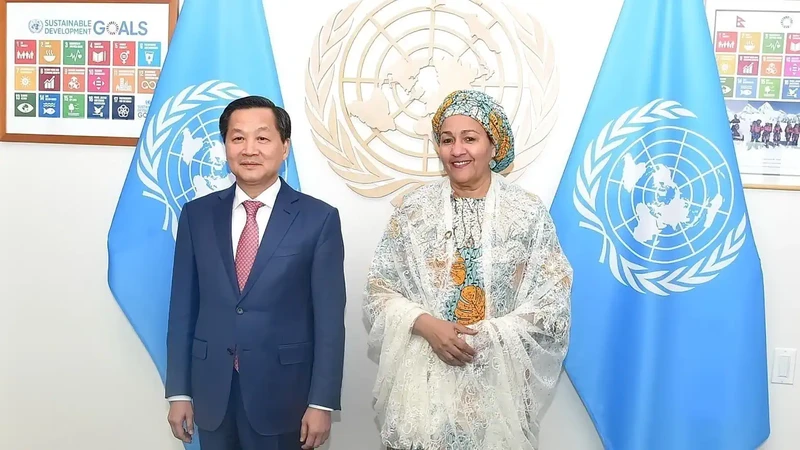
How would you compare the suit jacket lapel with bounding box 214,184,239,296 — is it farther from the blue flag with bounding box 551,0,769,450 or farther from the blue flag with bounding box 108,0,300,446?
the blue flag with bounding box 551,0,769,450

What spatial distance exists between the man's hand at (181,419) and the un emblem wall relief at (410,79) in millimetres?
907

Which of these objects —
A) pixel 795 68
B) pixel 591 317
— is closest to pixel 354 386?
pixel 591 317

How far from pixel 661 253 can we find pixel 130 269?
183 cm

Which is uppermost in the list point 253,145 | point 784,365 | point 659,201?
Result: point 253,145

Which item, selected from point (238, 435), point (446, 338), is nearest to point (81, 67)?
point (238, 435)

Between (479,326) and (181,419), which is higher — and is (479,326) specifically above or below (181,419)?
above

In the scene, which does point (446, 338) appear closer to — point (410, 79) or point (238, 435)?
point (238, 435)

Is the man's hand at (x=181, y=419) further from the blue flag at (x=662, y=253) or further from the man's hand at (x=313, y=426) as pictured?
the blue flag at (x=662, y=253)

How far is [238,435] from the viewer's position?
6.05ft

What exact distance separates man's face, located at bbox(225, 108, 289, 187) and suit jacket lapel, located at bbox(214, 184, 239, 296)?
78 mm

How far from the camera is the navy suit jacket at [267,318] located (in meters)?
1.78

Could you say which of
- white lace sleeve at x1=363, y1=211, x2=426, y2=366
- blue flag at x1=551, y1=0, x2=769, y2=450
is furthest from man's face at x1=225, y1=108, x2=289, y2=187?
blue flag at x1=551, y1=0, x2=769, y2=450

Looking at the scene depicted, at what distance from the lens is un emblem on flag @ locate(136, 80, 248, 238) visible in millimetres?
2320

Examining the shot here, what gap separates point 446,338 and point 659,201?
0.91 meters
